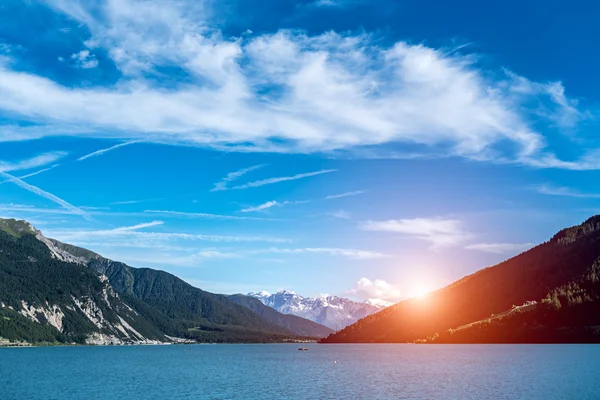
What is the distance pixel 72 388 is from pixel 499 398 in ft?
315

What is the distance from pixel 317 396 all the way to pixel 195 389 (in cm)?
3125

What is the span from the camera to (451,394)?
10462 cm

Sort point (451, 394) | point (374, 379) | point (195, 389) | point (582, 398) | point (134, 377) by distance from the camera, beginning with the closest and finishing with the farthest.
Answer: point (582, 398)
point (451, 394)
point (195, 389)
point (374, 379)
point (134, 377)

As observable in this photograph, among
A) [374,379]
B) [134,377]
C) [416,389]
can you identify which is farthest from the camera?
[134,377]

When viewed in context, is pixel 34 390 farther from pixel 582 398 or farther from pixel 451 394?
pixel 582 398

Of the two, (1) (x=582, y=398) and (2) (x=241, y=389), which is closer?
(1) (x=582, y=398)

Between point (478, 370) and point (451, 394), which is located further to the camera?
point (478, 370)

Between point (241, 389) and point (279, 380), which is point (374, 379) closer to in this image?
point (279, 380)

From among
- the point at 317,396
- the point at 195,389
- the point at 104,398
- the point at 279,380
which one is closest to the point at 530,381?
the point at 317,396

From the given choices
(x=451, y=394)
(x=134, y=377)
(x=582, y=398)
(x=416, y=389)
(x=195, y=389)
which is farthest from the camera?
(x=134, y=377)

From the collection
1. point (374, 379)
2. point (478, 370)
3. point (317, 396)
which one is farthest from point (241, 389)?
point (478, 370)

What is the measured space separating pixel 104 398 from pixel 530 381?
9570 cm

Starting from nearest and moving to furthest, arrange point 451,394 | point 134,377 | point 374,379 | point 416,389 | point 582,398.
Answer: point 582,398, point 451,394, point 416,389, point 374,379, point 134,377

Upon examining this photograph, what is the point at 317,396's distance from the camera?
105m
